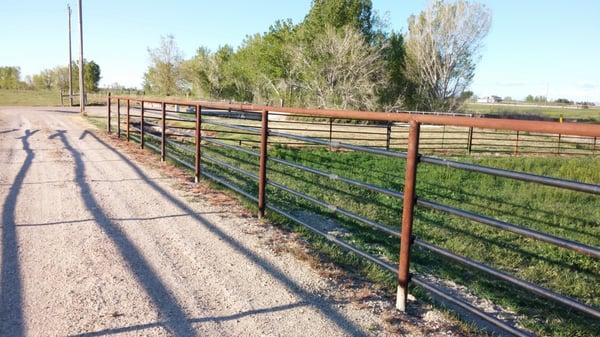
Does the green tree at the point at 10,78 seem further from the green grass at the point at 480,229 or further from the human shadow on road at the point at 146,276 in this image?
the human shadow on road at the point at 146,276

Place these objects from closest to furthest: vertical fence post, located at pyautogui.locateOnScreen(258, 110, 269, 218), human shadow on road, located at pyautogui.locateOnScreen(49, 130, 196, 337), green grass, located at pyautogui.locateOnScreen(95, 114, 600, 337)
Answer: human shadow on road, located at pyautogui.locateOnScreen(49, 130, 196, 337), green grass, located at pyautogui.locateOnScreen(95, 114, 600, 337), vertical fence post, located at pyautogui.locateOnScreen(258, 110, 269, 218)

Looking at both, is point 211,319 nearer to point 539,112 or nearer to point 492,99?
point 539,112

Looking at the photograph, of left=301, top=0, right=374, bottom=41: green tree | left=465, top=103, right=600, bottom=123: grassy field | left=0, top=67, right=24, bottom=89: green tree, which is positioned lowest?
left=465, top=103, right=600, bottom=123: grassy field

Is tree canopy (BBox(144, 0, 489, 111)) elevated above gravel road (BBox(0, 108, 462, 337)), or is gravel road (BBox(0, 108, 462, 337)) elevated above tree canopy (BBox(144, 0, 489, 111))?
tree canopy (BBox(144, 0, 489, 111))

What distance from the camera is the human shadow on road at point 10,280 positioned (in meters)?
3.30

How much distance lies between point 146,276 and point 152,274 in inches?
2.3

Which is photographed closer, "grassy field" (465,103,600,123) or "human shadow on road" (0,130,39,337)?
"human shadow on road" (0,130,39,337)

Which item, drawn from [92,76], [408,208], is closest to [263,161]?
[408,208]

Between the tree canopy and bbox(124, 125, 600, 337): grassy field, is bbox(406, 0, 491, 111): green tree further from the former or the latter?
bbox(124, 125, 600, 337): grassy field

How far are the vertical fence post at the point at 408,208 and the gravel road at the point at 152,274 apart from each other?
0.24m

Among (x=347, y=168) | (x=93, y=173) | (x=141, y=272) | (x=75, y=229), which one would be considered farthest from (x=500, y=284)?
(x=347, y=168)

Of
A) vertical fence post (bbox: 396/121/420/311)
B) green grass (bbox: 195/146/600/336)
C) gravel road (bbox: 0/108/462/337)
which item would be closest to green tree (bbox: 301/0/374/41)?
green grass (bbox: 195/146/600/336)

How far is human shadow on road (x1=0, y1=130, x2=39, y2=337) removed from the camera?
3299mm

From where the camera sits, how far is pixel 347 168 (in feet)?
44.3
